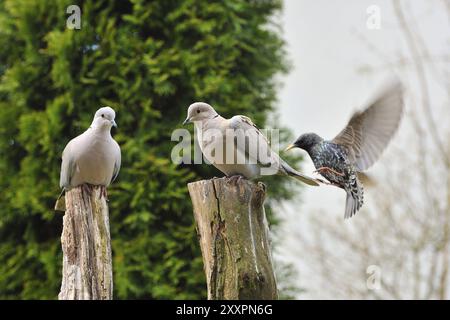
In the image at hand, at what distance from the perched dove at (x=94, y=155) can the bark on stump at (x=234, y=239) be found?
57 centimetres

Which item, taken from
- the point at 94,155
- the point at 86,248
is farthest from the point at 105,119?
the point at 86,248

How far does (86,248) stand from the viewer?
13.2 ft

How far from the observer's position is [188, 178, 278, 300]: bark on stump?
383 centimetres

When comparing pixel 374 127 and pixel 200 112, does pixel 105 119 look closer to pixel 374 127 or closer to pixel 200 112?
pixel 200 112

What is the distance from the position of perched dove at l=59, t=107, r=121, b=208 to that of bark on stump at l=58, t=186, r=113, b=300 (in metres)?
0.08

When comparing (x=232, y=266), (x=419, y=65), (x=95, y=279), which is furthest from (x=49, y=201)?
(x=419, y=65)

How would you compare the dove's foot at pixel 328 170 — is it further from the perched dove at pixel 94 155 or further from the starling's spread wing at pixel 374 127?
the perched dove at pixel 94 155

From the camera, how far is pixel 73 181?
431cm

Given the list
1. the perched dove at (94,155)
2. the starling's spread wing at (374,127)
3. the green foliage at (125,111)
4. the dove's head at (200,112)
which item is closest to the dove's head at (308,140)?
the starling's spread wing at (374,127)

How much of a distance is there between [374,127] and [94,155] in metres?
1.92

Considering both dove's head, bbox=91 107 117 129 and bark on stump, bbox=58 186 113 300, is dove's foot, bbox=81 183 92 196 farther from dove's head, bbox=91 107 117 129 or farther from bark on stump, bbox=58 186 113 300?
dove's head, bbox=91 107 117 129

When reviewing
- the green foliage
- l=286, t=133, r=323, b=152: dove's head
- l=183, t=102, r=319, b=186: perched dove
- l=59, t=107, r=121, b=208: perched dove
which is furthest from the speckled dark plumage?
the green foliage
